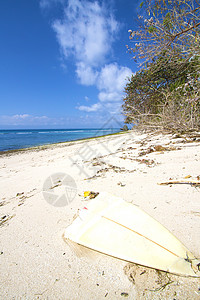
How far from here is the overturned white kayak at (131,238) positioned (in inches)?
36.5

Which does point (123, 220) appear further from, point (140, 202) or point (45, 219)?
point (45, 219)

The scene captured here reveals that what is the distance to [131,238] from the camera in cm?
106

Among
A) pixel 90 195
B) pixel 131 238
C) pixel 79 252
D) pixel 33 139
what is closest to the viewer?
pixel 131 238

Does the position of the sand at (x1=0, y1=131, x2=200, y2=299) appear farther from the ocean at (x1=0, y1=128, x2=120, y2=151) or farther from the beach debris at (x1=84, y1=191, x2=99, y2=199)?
the ocean at (x1=0, y1=128, x2=120, y2=151)

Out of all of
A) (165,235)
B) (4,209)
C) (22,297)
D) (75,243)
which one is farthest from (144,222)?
(4,209)

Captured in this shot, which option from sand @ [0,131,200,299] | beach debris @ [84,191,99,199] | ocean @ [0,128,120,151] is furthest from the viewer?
ocean @ [0,128,120,151]

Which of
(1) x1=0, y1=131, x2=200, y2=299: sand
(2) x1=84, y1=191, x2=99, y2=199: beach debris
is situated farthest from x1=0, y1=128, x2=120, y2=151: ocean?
(1) x1=0, y1=131, x2=200, y2=299: sand

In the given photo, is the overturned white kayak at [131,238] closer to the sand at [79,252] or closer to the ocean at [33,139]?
the sand at [79,252]

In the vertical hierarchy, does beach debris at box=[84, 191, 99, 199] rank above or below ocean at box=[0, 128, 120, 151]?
above

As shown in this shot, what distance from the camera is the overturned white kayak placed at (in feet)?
3.05

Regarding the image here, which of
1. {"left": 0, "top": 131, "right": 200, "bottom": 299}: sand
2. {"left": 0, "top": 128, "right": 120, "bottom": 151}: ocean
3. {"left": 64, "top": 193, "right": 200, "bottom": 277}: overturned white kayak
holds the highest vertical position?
{"left": 64, "top": 193, "right": 200, "bottom": 277}: overturned white kayak

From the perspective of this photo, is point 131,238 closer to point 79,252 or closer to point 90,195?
point 79,252

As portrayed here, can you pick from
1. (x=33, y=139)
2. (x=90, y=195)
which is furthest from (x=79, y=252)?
(x=33, y=139)

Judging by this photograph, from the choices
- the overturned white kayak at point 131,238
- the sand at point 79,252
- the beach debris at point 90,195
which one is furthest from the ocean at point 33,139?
the overturned white kayak at point 131,238
